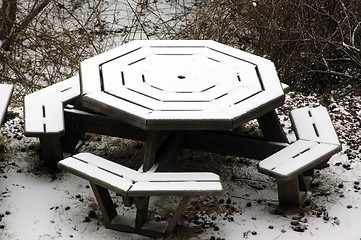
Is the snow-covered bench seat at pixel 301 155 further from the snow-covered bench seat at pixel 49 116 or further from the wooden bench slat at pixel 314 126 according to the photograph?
the snow-covered bench seat at pixel 49 116

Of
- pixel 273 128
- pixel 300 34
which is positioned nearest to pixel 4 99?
pixel 273 128

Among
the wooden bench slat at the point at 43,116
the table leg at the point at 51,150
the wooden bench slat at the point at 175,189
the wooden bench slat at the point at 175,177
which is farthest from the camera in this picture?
the table leg at the point at 51,150

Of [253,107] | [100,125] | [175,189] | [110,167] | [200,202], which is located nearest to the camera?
[175,189]

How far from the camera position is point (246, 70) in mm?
4211

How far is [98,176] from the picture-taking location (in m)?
3.46

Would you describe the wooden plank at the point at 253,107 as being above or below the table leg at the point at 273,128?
above

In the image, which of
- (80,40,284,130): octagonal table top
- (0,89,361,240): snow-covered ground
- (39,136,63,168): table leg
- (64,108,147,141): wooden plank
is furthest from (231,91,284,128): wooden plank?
(39,136,63,168): table leg

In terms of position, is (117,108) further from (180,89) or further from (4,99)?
(4,99)

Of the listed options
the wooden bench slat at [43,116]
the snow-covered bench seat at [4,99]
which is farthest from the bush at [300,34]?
the snow-covered bench seat at [4,99]

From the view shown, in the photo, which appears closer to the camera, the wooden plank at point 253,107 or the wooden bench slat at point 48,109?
the wooden plank at point 253,107

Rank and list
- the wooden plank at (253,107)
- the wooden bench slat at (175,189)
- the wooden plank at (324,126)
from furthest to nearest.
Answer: the wooden plank at (324,126) < the wooden plank at (253,107) < the wooden bench slat at (175,189)

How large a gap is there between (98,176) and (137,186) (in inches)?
10.7

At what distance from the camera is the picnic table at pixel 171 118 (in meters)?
3.54

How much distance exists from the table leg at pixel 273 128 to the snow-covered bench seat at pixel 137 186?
96 cm
